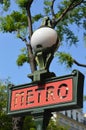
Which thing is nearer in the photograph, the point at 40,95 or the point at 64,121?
the point at 40,95

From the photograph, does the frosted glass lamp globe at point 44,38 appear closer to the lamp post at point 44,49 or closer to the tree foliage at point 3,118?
the lamp post at point 44,49

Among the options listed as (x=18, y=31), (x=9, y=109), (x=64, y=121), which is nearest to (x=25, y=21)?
(x=18, y=31)

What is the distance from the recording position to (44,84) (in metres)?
5.19

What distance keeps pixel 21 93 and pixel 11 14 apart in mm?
11639

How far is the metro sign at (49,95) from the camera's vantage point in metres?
4.82

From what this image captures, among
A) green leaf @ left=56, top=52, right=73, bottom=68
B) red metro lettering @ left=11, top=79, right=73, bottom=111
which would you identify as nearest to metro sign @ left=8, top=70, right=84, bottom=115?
red metro lettering @ left=11, top=79, right=73, bottom=111

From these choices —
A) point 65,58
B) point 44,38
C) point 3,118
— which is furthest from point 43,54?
point 3,118

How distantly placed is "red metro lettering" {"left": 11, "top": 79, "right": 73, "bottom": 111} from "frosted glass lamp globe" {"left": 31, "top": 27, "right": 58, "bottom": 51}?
543 millimetres

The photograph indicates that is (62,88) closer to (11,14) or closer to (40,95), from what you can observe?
(40,95)

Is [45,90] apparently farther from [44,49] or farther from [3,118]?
[3,118]

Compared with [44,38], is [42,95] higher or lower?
lower

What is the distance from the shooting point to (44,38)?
208 inches

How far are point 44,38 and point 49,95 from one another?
30.3 inches

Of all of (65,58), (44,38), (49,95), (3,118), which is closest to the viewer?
(49,95)
